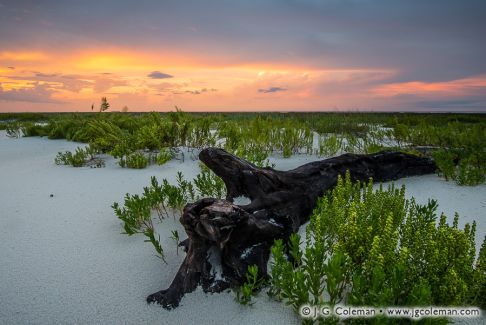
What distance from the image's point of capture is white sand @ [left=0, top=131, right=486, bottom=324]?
7.54ft

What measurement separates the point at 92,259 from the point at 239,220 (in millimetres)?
1549

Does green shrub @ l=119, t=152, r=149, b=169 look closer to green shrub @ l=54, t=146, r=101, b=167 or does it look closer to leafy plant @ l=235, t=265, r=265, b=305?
green shrub @ l=54, t=146, r=101, b=167

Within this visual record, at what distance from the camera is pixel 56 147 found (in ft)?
31.8

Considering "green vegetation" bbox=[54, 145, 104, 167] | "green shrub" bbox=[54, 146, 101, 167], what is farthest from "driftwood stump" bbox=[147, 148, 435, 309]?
"green shrub" bbox=[54, 146, 101, 167]

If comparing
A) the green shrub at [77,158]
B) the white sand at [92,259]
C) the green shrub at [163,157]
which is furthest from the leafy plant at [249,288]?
the green shrub at [77,158]

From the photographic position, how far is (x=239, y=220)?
255 centimetres

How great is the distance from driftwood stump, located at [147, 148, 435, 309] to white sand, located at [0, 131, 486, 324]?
16 cm

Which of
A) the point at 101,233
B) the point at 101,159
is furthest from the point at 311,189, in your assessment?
the point at 101,159

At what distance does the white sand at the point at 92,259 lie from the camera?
2.30 meters

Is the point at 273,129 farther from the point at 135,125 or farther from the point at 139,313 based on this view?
the point at 139,313

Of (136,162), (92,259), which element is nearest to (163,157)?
(136,162)

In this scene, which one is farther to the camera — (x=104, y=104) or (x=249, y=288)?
(x=104, y=104)

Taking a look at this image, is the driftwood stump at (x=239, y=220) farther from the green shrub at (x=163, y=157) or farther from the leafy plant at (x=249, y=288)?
the green shrub at (x=163, y=157)

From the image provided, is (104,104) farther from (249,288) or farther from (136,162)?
(249,288)
